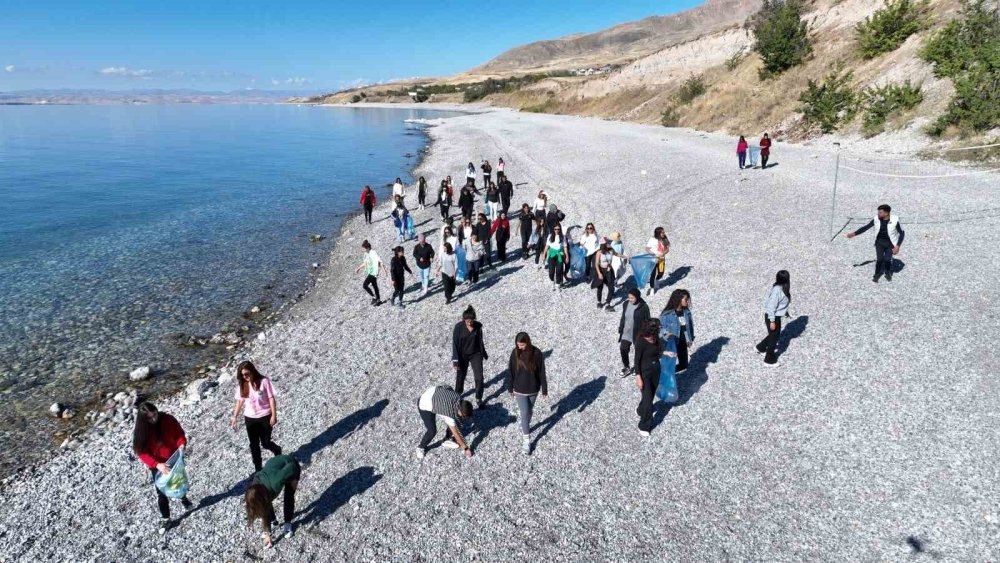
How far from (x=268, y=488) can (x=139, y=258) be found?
827 inches

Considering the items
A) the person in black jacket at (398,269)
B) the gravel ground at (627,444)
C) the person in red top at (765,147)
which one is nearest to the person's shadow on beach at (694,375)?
the gravel ground at (627,444)

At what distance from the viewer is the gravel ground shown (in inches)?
263

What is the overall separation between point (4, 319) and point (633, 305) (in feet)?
63.3

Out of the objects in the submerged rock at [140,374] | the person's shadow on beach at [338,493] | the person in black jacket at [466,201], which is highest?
the person in black jacket at [466,201]

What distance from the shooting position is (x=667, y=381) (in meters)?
8.60

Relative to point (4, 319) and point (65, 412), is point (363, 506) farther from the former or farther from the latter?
point (4, 319)

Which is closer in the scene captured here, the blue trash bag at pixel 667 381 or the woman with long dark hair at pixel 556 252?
the blue trash bag at pixel 667 381

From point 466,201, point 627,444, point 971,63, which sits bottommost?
point 627,444

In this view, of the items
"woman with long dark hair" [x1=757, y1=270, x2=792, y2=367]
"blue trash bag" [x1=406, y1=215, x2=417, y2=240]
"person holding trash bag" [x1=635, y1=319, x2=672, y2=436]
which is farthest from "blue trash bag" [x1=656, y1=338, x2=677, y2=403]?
"blue trash bag" [x1=406, y1=215, x2=417, y2=240]

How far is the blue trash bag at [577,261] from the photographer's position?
14601 mm

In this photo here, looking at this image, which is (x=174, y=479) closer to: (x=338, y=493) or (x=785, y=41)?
(x=338, y=493)

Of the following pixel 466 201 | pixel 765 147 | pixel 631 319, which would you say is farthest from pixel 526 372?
pixel 765 147

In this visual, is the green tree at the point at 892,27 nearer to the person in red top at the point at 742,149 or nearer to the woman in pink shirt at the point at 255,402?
the person in red top at the point at 742,149

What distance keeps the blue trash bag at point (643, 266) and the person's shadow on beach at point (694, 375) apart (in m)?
2.77
